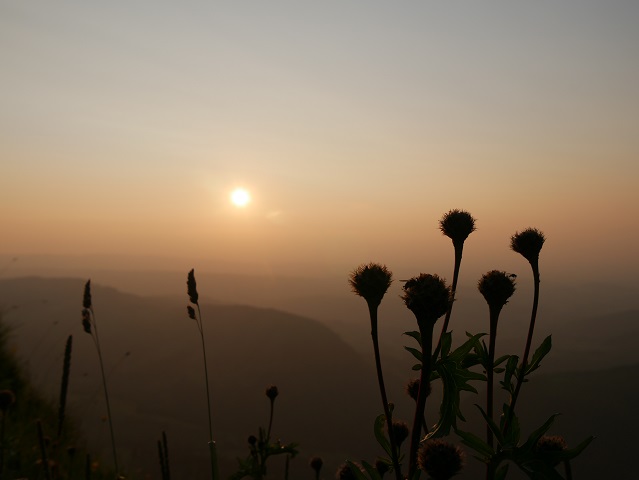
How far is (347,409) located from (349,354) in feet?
85.9

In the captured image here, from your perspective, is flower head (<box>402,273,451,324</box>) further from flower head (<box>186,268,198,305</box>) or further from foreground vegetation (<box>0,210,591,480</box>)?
flower head (<box>186,268,198,305</box>)

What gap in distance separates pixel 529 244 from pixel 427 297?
67.7 inches

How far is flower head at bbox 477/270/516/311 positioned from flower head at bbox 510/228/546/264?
42cm

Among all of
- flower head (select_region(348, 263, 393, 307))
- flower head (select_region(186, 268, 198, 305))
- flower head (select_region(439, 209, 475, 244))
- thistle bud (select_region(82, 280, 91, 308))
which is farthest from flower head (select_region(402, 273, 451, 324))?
thistle bud (select_region(82, 280, 91, 308))

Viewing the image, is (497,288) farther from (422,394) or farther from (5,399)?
(5,399)

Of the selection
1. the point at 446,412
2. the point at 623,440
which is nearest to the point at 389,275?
the point at 446,412

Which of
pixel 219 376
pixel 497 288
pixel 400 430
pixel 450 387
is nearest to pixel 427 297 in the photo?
→ pixel 450 387

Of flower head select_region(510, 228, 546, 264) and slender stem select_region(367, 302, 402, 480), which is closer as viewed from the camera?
slender stem select_region(367, 302, 402, 480)

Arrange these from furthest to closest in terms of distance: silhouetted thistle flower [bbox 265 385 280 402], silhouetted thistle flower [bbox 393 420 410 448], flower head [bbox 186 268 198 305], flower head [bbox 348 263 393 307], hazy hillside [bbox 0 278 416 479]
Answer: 1. hazy hillside [bbox 0 278 416 479]
2. silhouetted thistle flower [bbox 265 385 280 402]
3. flower head [bbox 186 268 198 305]
4. silhouetted thistle flower [bbox 393 420 410 448]
5. flower head [bbox 348 263 393 307]

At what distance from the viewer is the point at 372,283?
304 centimetres

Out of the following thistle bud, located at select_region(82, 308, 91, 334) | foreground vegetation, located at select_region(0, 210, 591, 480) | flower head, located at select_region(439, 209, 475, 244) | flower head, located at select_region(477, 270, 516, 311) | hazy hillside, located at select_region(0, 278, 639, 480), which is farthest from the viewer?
hazy hillside, located at select_region(0, 278, 639, 480)

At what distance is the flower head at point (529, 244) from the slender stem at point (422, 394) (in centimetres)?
176

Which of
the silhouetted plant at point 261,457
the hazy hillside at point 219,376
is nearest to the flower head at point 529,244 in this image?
the silhouetted plant at point 261,457

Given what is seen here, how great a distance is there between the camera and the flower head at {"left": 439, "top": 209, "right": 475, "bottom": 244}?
13.1 feet
